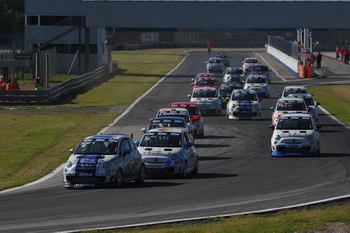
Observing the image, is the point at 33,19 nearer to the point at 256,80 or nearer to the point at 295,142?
the point at 256,80

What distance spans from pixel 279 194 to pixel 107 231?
6.27 meters

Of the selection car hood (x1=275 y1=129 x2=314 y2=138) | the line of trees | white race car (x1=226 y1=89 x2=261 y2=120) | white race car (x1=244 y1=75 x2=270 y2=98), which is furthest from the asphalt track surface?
the line of trees

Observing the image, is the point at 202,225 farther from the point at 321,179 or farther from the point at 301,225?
the point at 321,179

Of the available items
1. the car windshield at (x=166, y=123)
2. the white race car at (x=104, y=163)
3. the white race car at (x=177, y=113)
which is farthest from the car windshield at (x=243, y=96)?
the white race car at (x=104, y=163)

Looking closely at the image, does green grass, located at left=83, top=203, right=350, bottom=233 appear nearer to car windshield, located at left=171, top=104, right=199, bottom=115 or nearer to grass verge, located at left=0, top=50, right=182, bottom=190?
grass verge, located at left=0, top=50, right=182, bottom=190

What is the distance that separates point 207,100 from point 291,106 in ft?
27.1

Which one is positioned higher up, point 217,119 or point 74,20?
point 74,20

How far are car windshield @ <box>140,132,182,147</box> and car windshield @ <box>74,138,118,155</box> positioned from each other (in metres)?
2.59

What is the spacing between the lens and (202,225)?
647 inches

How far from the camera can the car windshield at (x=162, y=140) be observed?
997 inches

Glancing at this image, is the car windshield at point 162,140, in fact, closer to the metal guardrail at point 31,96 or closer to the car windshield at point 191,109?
the car windshield at point 191,109

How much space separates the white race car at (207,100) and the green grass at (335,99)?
6652 mm

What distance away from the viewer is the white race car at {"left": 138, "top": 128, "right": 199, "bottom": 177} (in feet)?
80.3

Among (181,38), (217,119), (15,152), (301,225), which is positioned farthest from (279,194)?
(181,38)
